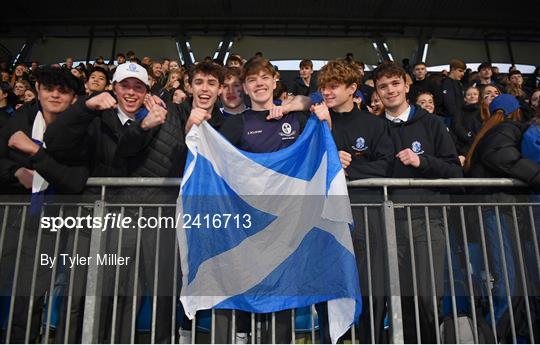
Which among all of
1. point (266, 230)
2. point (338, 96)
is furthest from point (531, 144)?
point (266, 230)

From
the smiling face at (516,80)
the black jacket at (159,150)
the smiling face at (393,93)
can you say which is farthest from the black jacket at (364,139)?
the smiling face at (516,80)

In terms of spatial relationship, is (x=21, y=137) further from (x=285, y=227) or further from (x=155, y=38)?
(x=155, y=38)

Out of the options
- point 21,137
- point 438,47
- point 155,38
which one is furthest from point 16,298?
point 438,47

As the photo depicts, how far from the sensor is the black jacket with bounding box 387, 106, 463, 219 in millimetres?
4000

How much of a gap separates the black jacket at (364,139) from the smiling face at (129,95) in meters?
1.67

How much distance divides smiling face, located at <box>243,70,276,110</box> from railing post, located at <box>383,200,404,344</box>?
129cm

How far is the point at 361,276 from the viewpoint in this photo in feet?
12.7

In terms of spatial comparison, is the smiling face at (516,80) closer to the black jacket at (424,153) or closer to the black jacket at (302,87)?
the black jacket at (302,87)

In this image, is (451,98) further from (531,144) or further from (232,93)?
(232,93)

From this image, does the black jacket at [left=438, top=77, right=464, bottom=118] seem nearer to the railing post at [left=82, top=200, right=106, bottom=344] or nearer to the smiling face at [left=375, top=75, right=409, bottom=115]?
the smiling face at [left=375, top=75, right=409, bottom=115]

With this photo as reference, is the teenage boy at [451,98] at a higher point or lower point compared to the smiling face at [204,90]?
higher

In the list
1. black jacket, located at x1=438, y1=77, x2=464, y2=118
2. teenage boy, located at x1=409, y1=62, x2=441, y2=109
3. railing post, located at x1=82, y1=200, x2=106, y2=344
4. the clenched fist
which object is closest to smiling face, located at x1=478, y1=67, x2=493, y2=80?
black jacket, located at x1=438, y1=77, x2=464, y2=118

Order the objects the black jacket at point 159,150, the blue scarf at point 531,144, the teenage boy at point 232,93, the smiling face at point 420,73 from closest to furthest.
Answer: the black jacket at point 159,150 → the blue scarf at point 531,144 → the teenage boy at point 232,93 → the smiling face at point 420,73

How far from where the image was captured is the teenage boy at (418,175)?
12.5ft
